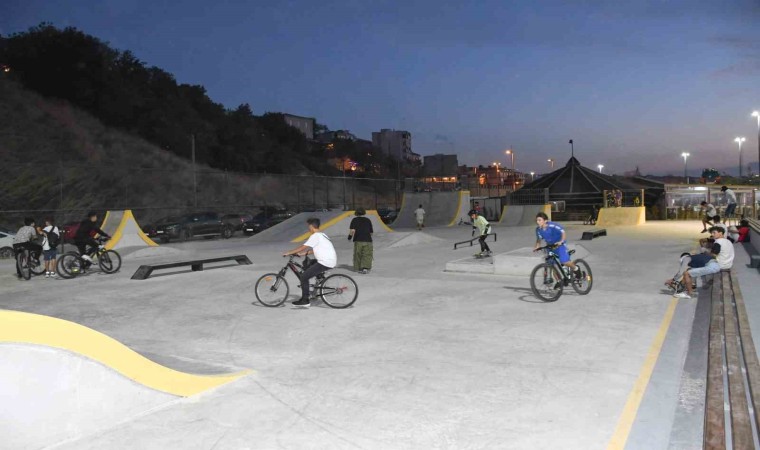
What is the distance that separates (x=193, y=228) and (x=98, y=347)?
24578 mm

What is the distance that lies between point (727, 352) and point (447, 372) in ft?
10.8

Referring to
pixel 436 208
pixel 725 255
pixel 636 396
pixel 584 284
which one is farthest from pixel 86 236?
pixel 436 208

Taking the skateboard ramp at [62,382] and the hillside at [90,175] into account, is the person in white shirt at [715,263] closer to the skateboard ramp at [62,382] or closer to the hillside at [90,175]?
the skateboard ramp at [62,382]

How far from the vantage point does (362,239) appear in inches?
542

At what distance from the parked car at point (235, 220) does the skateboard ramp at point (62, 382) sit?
25527mm

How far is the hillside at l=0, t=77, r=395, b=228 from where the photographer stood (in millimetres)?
32219

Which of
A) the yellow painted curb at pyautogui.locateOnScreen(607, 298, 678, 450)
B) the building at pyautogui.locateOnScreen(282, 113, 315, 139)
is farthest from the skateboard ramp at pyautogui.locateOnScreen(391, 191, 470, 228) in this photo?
the building at pyautogui.locateOnScreen(282, 113, 315, 139)

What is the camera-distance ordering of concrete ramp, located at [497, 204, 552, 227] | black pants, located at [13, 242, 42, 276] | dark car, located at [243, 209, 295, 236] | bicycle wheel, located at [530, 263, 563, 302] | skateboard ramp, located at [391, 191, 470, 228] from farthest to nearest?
skateboard ramp, located at [391, 191, 470, 228] < concrete ramp, located at [497, 204, 552, 227] < dark car, located at [243, 209, 295, 236] < black pants, located at [13, 242, 42, 276] < bicycle wheel, located at [530, 263, 563, 302]

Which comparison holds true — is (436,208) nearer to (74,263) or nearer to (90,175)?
(90,175)

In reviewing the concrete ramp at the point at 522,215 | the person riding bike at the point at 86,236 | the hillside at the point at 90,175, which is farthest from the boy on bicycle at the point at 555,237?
the concrete ramp at the point at 522,215

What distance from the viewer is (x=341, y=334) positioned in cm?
786

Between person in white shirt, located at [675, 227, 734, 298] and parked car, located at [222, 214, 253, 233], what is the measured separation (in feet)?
78.6

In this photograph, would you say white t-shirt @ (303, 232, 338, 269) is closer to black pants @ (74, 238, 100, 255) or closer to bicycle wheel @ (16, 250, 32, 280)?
black pants @ (74, 238, 100, 255)

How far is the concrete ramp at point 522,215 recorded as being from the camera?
1426 inches
